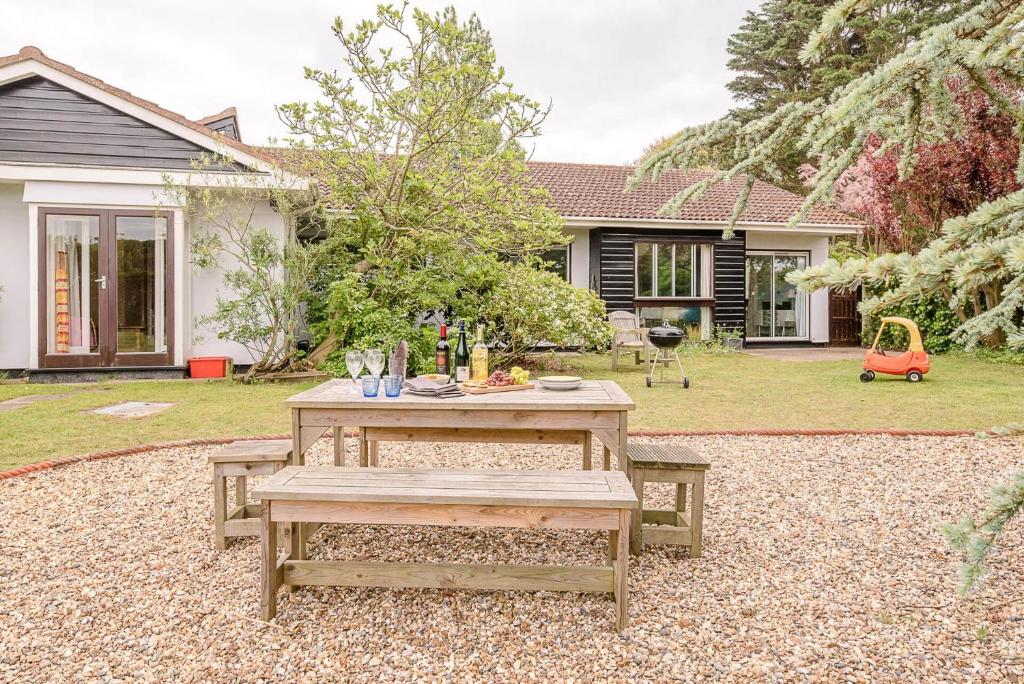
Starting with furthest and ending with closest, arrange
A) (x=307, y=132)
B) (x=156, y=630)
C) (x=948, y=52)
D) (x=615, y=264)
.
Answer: (x=615, y=264) → (x=307, y=132) → (x=156, y=630) → (x=948, y=52)

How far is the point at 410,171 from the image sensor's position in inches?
350

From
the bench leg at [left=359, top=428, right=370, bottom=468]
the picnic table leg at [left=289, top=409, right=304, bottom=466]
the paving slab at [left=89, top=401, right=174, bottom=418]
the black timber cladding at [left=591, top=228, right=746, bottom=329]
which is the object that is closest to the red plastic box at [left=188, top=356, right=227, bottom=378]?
the paving slab at [left=89, top=401, right=174, bottom=418]

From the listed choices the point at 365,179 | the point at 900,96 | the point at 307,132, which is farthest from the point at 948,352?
the point at 900,96

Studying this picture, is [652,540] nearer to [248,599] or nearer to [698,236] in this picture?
[248,599]

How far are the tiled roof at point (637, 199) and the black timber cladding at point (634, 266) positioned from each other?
1.47 feet

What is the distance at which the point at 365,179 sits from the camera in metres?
8.87

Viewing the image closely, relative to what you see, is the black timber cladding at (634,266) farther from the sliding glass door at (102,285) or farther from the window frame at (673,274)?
the sliding glass door at (102,285)

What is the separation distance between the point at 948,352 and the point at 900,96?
13844 millimetres

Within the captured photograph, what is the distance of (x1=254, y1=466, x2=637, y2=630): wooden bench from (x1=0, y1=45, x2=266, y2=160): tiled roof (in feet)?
28.7

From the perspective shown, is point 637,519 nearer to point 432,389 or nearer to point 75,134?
point 432,389

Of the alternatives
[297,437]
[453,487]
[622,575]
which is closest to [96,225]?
[297,437]

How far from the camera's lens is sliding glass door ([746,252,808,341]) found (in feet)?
53.2

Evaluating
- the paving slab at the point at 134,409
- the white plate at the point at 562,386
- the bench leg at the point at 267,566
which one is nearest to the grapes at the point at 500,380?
the white plate at the point at 562,386

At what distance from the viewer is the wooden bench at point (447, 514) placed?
99.0 inches
